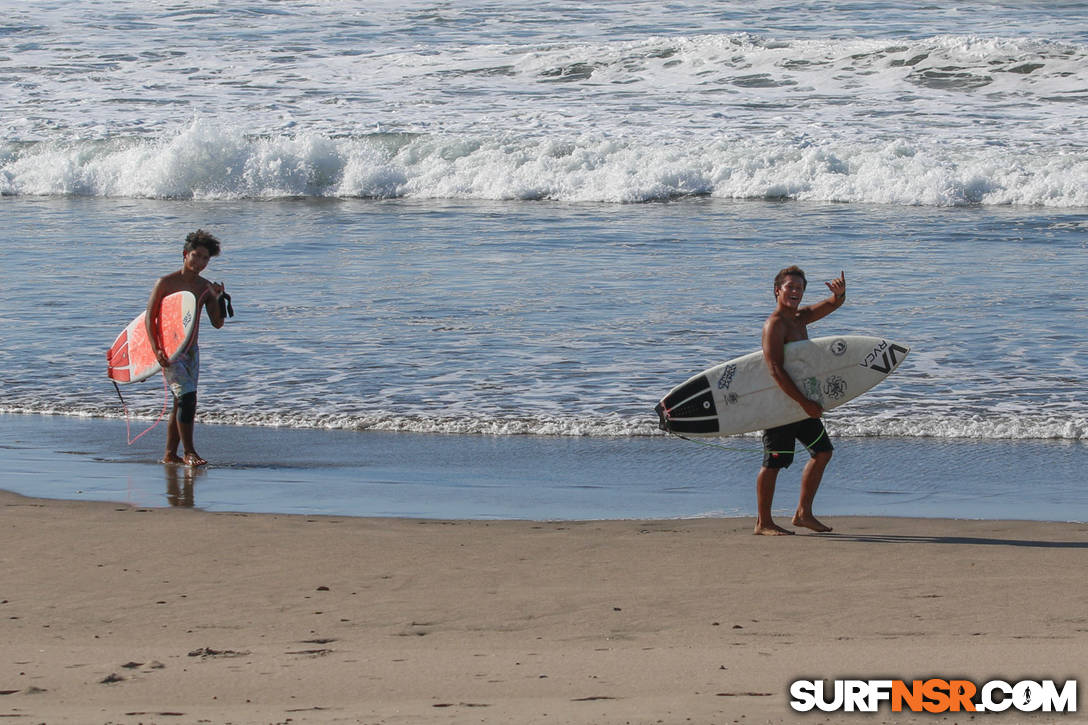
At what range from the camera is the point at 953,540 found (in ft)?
19.4

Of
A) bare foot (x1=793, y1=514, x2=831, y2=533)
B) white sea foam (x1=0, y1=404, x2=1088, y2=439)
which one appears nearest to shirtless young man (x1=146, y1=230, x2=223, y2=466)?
white sea foam (x1=0, y1=404, x2=1088, y2=439)

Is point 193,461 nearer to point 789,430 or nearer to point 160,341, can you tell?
point 160,341

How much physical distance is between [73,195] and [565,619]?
64.8ft

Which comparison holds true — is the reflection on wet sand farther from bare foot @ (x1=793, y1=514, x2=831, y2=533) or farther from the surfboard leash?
bare foot @ (x1=793, y1=514, x2=831, y2=533)

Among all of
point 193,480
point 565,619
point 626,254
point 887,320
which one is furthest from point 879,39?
point 565,619

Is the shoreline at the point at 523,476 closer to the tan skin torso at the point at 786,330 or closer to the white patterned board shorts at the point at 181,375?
the white patterned board shorts at the point at 181,375

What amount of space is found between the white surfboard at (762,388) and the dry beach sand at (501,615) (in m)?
0.48

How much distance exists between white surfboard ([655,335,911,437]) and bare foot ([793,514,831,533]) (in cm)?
42

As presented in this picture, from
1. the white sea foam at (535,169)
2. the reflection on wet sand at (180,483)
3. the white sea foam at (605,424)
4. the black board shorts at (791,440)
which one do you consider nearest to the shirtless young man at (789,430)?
the black board shorts at (791,440)

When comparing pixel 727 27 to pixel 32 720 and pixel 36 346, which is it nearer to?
pixel 36 346

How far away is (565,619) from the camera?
4742 mm

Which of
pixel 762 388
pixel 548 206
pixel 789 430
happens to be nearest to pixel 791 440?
pixel 789 430

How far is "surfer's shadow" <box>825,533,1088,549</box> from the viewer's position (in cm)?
577
